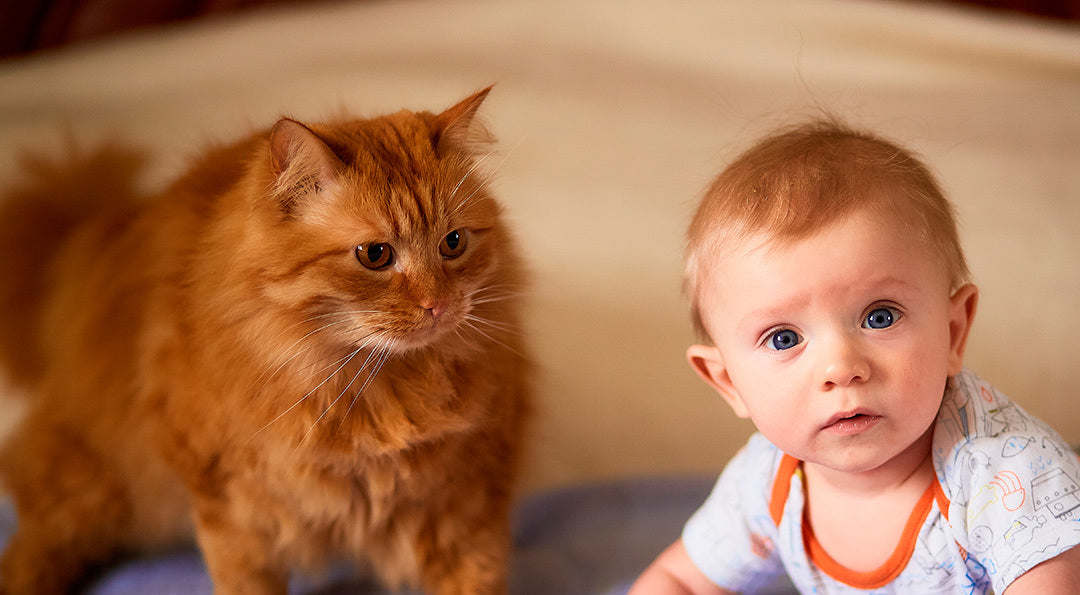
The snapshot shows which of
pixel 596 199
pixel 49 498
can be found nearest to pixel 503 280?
pixel 49 498

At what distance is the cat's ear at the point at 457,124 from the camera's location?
121cm

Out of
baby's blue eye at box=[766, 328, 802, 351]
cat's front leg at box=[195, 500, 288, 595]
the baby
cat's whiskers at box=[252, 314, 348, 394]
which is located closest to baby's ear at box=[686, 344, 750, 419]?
the baby

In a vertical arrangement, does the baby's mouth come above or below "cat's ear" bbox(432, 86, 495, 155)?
below

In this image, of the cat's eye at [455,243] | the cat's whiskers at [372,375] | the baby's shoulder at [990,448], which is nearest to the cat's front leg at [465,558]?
the cat's whiskers at [372,375]

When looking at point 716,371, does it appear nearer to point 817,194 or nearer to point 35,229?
point 817,194

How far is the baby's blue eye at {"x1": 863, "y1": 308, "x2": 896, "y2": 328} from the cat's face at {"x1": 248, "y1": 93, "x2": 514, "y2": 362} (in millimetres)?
486

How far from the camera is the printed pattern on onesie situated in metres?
0.96

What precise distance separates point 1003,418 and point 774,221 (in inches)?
13.8

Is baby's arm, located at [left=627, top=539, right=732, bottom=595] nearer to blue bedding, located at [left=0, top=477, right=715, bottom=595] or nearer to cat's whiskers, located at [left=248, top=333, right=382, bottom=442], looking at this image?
blue bedding, located at [left=0, top=477, right=715, bottom=595]

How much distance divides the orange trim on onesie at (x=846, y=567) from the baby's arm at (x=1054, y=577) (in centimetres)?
10

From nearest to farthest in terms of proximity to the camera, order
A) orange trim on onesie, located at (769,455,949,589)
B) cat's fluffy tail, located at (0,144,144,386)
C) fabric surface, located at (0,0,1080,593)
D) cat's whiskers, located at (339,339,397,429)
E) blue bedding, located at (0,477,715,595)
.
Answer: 1. orange trim on onesie, located at (769,455,949,589)
2. cat's whiskers, located at (339,339,397,429)
3. blue bedding, located at (0,477,715,595)
4. cat's fluffy tail, located at (0,144,144,386)
5. fabric surface, located at (0,0,1080,593)

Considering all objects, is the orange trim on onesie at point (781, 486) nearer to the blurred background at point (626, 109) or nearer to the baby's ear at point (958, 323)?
the baby's ear at point (958, 323)

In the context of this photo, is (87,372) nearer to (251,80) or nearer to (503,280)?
(503,280)

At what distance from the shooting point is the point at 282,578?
133cm
